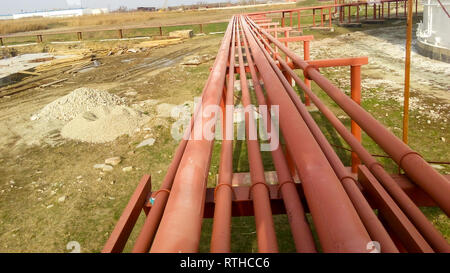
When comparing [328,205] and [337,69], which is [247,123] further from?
[337,69]

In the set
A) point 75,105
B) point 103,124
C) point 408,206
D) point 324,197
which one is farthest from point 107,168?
point 408,206

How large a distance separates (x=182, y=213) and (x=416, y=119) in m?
6.85

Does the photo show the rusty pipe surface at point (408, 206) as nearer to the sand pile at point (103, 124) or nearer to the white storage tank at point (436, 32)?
the sand pile at point (103, 124)

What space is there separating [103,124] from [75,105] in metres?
1.83

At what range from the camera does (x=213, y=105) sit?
2.82 m

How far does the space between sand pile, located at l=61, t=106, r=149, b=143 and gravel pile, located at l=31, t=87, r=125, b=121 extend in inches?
21.8

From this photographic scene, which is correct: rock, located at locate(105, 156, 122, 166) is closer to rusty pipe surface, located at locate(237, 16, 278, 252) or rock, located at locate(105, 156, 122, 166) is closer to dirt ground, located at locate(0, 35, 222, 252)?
dirt ground, located at locate(0, 35, 222, 252)

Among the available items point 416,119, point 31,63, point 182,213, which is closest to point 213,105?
point 182,213

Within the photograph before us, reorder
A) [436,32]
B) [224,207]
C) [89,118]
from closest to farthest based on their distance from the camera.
Answer: [224,207] → [89,118] → [436,32]

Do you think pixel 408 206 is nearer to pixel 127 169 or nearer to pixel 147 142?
pixel 127 169

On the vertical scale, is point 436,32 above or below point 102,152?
above

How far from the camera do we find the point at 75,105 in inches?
359

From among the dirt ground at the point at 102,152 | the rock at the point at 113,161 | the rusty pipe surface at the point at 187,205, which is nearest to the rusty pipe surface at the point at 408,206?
the rusty pipe surface at the point at 187,205

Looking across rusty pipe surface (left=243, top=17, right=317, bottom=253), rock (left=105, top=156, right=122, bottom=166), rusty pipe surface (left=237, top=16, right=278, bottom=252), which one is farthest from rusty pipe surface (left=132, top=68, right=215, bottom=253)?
rock (left=105, top=156, right=122, bottom=166)
